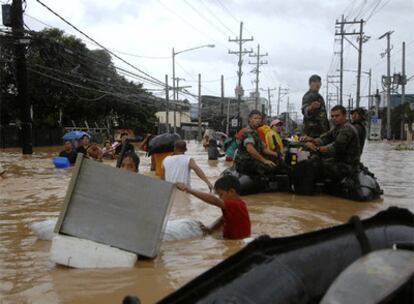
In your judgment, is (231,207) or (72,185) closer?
(72,185)

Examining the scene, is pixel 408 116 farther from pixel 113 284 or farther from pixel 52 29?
pixel 113 284

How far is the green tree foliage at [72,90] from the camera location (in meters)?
40.2

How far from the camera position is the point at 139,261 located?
5.02 m

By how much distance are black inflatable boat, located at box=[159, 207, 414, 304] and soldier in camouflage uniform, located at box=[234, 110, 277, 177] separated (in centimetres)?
709

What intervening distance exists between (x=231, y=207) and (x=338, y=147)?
4.24m

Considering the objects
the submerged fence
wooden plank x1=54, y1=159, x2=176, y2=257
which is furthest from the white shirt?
the submerged fence

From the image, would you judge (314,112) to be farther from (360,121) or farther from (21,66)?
(21,66)

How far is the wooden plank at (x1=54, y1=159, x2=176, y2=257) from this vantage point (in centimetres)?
494

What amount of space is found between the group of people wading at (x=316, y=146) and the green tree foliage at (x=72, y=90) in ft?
83.1

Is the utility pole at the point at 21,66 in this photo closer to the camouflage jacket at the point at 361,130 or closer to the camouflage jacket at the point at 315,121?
the camouflage jacket at the point at 315,121

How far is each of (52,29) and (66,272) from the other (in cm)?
4316

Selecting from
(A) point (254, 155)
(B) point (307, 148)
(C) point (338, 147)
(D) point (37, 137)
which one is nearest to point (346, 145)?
(C) point (338, 147)

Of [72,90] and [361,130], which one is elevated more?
[72,90]

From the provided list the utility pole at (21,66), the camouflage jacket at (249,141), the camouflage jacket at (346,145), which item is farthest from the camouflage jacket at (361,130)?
the utility pole at (21,66)
